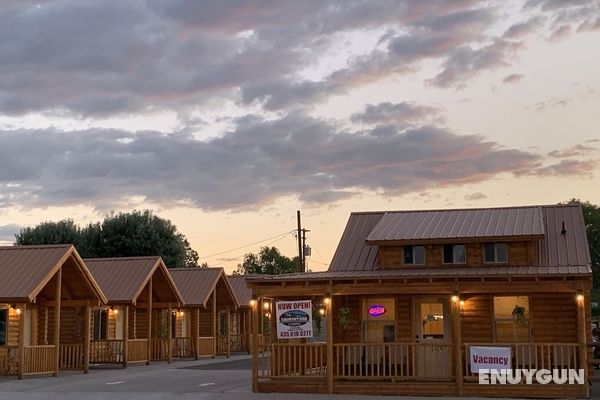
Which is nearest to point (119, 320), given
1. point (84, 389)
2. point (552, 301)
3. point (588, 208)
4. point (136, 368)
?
point (136, 368)

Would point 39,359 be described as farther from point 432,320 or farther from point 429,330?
point 432,320

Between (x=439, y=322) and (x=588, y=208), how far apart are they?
81.6 m

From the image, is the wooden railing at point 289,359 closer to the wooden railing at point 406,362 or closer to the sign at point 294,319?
the sign at point 294,319

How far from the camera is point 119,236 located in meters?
73.1

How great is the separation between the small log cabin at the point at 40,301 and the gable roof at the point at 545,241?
10.3 m

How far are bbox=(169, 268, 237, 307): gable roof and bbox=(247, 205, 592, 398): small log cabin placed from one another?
1750 centimetres

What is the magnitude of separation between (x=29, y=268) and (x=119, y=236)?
4056 cm

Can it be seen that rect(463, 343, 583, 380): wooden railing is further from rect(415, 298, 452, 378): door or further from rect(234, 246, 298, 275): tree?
rect(234, 246, 298, 275): tree

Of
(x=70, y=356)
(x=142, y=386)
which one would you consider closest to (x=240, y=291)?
(x=70, y=356)

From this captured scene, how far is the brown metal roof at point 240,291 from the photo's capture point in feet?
192

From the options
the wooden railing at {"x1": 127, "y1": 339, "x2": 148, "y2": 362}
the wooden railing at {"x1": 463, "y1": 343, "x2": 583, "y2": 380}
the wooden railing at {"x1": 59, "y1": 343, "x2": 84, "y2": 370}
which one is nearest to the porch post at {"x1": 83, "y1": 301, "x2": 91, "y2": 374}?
the wooden railing at {"x1": 59, "y1": 343, "x2": 84, "y2": 370}

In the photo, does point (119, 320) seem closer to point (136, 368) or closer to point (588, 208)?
point (136, 368)

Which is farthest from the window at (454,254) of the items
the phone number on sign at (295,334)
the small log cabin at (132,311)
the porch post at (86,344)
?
the small log cabin at (132,311)

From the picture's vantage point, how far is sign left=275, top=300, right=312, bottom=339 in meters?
26.6
